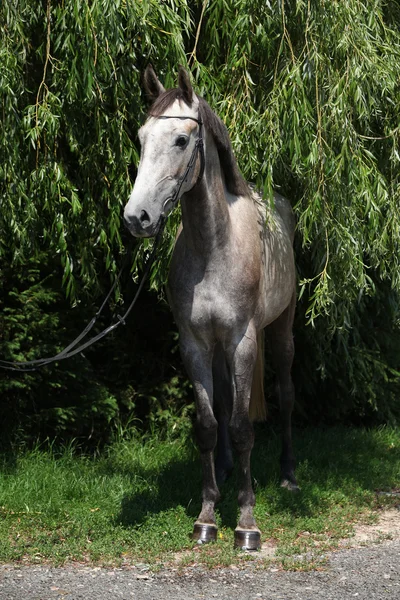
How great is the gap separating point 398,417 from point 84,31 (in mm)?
5273

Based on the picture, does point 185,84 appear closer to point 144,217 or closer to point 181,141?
point 181,141

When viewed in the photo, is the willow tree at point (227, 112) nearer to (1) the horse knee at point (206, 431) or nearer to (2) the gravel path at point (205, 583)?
(1) the horse knee at point (206, 431)

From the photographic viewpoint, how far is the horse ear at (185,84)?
514 centimetres

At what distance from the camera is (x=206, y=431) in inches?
226

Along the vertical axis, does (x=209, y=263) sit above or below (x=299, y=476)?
above

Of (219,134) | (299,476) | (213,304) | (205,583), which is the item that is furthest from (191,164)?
(299,476)

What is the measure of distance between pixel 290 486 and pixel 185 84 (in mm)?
3092

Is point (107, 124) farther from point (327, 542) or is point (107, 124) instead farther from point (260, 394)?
point (327, 542)

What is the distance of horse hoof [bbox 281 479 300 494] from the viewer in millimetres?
6746

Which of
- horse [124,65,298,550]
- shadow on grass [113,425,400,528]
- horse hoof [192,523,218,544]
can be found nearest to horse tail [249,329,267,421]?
shadow on grass [113,425,400,528]

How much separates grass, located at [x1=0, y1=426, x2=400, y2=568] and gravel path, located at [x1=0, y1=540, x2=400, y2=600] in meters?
0.15

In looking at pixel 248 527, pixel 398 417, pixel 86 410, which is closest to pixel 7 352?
pixel 86 410

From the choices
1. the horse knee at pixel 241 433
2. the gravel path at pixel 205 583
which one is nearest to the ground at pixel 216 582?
the gravel path at pixel 205 583

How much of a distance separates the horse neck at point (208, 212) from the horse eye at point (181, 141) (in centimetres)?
28
